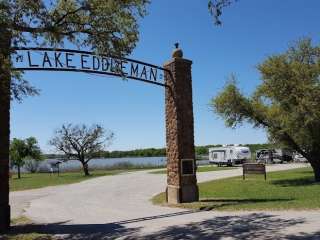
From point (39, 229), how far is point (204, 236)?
5095 mm

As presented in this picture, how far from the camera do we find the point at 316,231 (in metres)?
9.62

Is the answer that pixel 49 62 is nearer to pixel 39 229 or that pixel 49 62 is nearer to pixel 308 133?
pixel 39 229

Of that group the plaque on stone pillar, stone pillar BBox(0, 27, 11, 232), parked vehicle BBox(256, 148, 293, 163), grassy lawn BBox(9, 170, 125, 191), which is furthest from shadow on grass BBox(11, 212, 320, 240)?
parked vehicle BBox(256, 148, 293, 163)

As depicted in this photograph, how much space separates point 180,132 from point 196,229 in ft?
23.5

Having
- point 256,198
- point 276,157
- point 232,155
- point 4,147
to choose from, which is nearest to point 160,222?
point 4,147

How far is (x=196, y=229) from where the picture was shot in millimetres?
11273

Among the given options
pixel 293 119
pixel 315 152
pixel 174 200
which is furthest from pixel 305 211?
pixel 315 152

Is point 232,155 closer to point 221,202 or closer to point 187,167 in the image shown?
point 187,167

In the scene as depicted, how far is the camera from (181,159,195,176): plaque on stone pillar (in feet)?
59.3

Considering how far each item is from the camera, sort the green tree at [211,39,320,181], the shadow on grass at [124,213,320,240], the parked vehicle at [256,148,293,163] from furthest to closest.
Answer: the parked vehicle at [256,148,293,163], the green tree at [211,39,320,181], the shadow on grass at [124,213,320,240]

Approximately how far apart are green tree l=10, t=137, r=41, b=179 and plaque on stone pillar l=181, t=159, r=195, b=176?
4136 cm

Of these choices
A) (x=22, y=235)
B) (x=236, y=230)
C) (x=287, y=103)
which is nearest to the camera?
(x=236, y=230)

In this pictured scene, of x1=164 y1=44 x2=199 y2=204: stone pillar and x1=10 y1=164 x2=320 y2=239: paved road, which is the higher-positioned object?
x1=164 y1=44 x2=199 y2=204: stone pillar

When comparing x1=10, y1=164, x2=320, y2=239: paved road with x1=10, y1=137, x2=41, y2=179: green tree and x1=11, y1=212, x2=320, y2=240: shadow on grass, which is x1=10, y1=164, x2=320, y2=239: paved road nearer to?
x1=11, y1=212, x2=320, y2=240: shadow on grass
